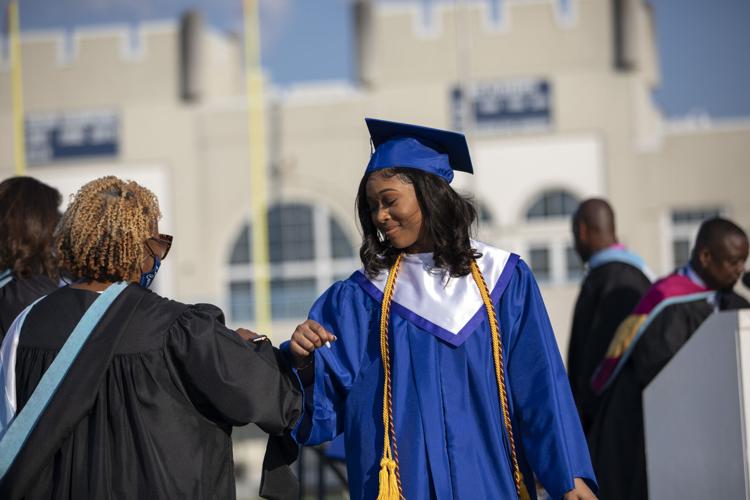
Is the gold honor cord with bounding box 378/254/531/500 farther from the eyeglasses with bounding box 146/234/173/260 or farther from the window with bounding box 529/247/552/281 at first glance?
the window with bounding box 529/247/552/281

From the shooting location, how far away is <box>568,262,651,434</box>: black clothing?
639cm

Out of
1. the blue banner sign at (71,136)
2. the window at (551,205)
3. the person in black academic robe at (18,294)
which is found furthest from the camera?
the blue banner sign at (71,136)

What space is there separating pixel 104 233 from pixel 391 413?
42.5 inches

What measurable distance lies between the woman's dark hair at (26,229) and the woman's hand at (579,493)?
214cm

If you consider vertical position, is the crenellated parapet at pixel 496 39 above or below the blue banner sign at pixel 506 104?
above

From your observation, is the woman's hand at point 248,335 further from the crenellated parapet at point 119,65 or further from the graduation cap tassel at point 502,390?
the crenellated parapet at point 119,65

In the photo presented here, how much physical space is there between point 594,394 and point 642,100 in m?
25.5

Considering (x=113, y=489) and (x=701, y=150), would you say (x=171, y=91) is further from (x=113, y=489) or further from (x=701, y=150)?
(x=113, y=489)

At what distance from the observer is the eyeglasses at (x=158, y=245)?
3.55 metres

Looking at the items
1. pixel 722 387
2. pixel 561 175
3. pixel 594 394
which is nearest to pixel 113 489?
pixel 722 387

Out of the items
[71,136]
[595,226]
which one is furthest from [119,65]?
[595,226]

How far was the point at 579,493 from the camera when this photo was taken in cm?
367

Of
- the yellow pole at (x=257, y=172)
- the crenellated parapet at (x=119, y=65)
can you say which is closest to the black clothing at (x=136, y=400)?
the yellow pole at (x=257, y=172)

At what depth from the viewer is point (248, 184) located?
31.5 meters
